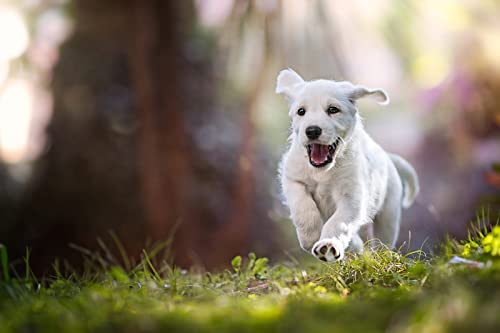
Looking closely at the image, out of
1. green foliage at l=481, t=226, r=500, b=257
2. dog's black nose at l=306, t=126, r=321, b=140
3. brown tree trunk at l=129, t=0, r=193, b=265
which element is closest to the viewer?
green foliage at l=481, t=226, r=500, b=257

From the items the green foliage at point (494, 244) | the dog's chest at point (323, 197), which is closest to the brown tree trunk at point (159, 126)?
the dog's chest at point (323, 197)

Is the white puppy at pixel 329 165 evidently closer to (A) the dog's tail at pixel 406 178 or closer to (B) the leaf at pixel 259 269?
(B) the leaf at pixel 259 269

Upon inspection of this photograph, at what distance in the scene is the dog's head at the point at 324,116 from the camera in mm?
4098

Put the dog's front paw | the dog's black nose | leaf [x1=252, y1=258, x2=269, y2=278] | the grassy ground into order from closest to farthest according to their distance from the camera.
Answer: the grassy ground
the dog's front paw
the dog's black nose
leaf [x1=252, y1=258, x2=269, y2=278]

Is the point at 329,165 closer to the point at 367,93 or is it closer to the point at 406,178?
the point at 367,93

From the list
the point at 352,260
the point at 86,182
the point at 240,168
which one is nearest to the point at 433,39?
the point at 240,168

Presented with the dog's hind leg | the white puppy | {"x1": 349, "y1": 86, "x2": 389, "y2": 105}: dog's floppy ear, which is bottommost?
the dog's hind leg

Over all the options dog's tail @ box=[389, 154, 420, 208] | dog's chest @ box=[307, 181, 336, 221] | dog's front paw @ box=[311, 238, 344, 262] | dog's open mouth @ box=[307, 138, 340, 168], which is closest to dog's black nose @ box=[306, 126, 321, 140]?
dog's open mouth @ box=[307, 138, 340, 168]

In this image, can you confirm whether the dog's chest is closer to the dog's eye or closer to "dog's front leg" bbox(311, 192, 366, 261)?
"dog's front leg" bbox(311, 192, 366, 261)

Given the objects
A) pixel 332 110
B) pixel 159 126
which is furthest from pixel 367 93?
pixel 159 126

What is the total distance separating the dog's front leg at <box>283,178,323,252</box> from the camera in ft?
14.1

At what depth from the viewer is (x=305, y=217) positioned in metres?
4.32

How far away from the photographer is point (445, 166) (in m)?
14.2

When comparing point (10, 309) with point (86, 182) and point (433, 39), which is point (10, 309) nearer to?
point (86, 182)
